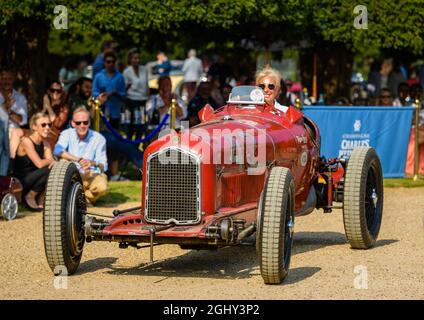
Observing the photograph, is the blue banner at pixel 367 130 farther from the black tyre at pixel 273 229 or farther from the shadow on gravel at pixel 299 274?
the black tyre at pixel 273 229

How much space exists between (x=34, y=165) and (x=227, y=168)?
5.54m

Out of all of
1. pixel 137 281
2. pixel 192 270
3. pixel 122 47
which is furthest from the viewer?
pixel 122 47

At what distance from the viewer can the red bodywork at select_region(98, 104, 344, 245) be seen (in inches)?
355

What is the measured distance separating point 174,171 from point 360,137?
8.72 meters

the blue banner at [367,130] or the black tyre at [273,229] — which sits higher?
the blue banner at [367,130]

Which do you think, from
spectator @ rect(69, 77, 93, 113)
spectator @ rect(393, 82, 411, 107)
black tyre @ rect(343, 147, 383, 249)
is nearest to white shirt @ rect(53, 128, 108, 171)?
spectator @ rect(69, 77, 93, 113)

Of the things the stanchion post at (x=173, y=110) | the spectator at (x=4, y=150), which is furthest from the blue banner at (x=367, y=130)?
the spectator at (x=4, y=150)

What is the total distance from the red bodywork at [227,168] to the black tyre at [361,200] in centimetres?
44

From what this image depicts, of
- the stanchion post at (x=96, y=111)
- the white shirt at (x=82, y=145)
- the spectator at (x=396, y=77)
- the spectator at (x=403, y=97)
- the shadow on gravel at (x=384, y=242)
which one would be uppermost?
the spectator at (x=396, y=77)

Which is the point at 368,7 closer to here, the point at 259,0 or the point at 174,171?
the point at 259,0

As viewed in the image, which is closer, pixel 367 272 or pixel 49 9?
pixel 367 272

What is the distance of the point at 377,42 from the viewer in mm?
18625

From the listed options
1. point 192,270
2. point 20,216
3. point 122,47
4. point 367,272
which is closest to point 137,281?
point 192,270

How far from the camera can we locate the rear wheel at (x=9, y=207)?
1327cm
